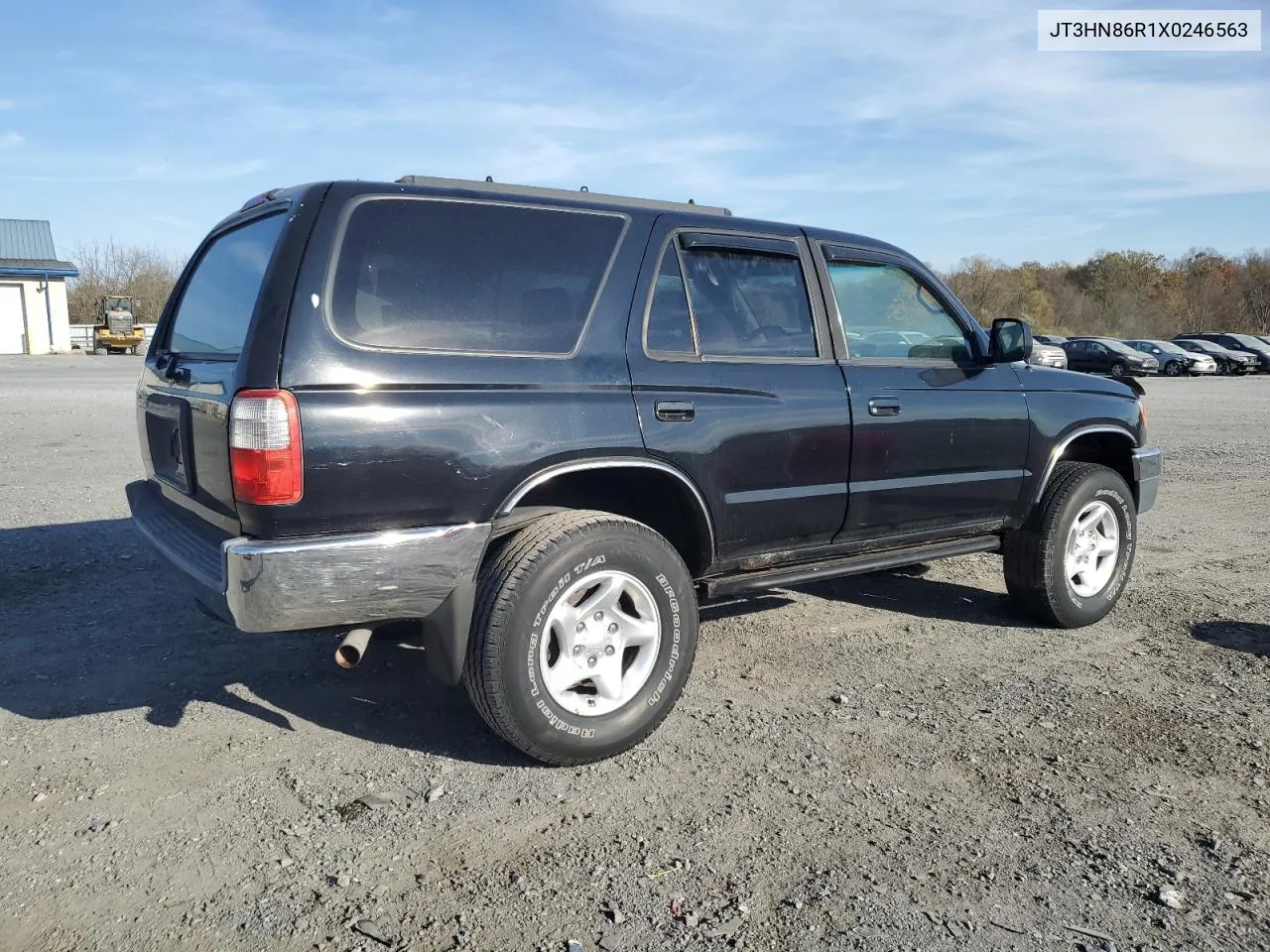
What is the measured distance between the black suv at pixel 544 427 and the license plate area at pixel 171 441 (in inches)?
0.7

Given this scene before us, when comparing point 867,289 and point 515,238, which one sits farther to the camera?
point 867,289

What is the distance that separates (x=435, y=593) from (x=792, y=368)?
5.69 feet

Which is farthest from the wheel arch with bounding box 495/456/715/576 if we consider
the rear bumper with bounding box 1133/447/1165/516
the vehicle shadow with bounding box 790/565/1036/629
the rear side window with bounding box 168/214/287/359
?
the rear bumper with bounding box 1133/447/1165/516

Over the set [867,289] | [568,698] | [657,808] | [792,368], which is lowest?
Answer: [657,808]

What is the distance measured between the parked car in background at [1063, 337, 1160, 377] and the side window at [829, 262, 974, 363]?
105ft

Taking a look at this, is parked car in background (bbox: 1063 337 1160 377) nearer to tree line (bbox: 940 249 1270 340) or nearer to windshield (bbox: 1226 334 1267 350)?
windshield (bbox: 1226 334 1267 350)

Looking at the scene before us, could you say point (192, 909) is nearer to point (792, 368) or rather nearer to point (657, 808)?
point (657, 808)

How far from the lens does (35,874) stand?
270cm

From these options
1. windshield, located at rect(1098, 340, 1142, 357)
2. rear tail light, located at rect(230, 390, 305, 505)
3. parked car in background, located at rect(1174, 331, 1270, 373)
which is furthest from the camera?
parked car in background, located at rect(1174, 331, 1270, 373)

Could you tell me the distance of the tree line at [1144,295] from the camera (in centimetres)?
6481

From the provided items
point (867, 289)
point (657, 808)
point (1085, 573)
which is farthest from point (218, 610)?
point (1085, 573)

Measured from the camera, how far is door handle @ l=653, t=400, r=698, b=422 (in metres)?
3.58

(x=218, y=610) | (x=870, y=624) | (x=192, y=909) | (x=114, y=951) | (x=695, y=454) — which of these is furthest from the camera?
(x=870, y=624)

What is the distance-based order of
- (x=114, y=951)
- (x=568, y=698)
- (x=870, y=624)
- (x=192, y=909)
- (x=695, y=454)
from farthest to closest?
1. (x=870, y=624)
2. (x=695, y=454)
3. (x=568, y=698)
4. (x=192, y=909)
5. (x=114, y=951)
